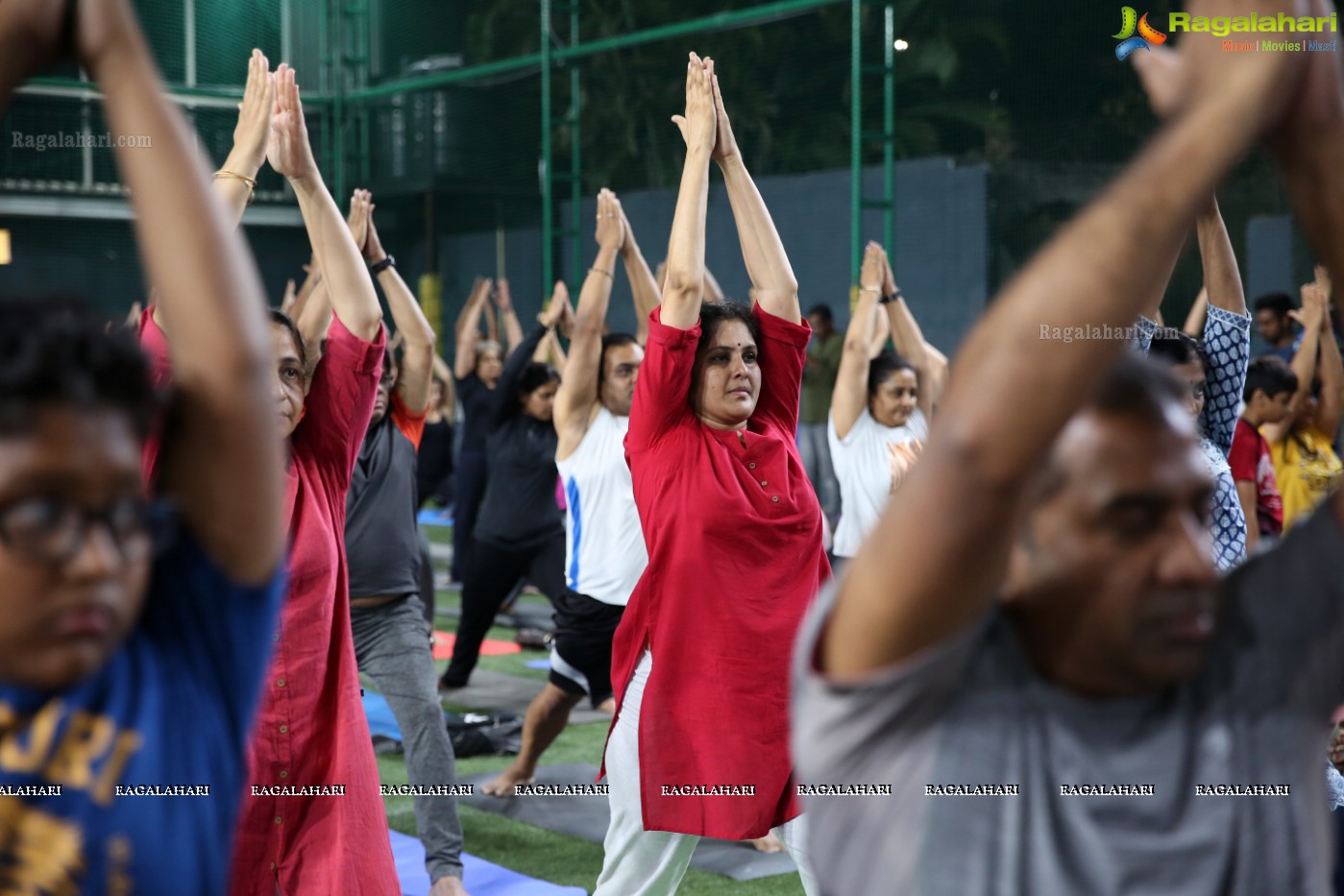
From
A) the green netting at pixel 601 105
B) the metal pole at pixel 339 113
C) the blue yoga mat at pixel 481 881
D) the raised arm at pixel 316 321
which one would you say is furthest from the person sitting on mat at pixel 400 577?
the metal pole at pixel 339 113

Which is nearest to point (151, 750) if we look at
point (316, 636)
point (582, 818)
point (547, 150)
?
point (316, 636)

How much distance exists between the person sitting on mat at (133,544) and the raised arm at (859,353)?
4621mm

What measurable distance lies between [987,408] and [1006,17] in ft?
30.1

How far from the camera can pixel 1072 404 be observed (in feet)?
3.67

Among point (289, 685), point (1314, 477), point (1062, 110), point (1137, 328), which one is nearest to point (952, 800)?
point (289, 685)

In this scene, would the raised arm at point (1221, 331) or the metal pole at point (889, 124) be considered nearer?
the raised arm at point (1221, 331)

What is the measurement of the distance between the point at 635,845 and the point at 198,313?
2.45 m

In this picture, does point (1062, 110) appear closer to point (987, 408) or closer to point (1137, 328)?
point (1137, 328)

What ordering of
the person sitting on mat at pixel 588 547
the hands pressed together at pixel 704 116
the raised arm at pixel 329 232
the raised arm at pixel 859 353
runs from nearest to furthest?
the raised arm at pixel 329 232
the hands pressed together at pixel 704 116
the person sitting on mat at pixel 588 547
the raised arm at pixel 859 353

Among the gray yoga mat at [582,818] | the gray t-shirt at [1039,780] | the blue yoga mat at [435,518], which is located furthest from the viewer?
the blue yoga mat at [435,518]

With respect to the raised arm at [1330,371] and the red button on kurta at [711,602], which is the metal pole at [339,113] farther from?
the red button on kurta at [711,602]

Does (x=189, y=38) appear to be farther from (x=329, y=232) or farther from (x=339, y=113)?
(x=329, y=232)

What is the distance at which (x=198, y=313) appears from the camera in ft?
4.09

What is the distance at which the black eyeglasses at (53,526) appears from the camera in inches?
45.6
